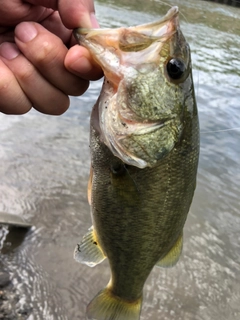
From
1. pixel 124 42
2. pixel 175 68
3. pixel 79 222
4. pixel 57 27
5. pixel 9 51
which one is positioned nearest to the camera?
pixel 124 42

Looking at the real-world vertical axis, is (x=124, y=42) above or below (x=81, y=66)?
above

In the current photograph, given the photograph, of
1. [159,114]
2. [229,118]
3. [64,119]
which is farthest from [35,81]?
[229,118]

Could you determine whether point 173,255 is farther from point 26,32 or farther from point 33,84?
point 26,32

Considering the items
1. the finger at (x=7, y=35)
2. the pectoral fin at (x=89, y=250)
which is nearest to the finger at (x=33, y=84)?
the finger at (x=7, y=35)

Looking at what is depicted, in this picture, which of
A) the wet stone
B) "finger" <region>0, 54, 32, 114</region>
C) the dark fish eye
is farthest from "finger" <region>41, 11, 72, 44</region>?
the wet stone

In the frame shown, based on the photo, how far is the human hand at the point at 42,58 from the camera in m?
1.60

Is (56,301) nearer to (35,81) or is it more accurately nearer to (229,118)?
(35,81)

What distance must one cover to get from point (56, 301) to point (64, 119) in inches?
170

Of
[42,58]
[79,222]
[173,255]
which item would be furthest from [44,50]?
[79,222]

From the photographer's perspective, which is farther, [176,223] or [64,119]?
[64,119]

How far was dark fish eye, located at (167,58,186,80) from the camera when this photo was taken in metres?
1.63

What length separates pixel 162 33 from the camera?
1.59 metres

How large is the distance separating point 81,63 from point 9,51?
1.30 ft

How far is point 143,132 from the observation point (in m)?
1.66
